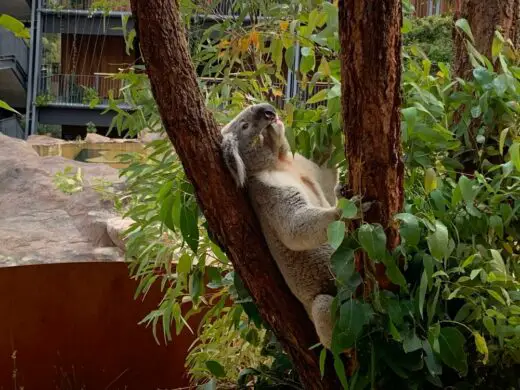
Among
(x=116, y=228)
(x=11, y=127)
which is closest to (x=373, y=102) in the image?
(x=116, y=228)

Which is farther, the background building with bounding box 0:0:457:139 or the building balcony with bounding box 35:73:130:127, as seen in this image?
the building balcony with bounding box 35:73:130:127

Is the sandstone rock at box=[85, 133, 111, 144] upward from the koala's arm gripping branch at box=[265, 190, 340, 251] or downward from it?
downward

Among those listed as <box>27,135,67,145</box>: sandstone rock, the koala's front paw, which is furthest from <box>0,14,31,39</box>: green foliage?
<box>27,135,67,145</box>: sandstone rock

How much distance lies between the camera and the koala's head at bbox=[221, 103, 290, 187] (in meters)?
1.81

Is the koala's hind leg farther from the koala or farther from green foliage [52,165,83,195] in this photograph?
green foliage [52,165,83,195]

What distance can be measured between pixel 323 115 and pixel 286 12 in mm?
438

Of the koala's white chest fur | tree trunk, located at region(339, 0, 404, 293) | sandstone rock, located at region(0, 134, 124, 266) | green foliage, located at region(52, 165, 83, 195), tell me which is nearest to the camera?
tree trunk, located at region(339, 0, 404, 293)

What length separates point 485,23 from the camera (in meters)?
1.80

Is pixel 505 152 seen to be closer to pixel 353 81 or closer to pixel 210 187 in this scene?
pixel 353 81

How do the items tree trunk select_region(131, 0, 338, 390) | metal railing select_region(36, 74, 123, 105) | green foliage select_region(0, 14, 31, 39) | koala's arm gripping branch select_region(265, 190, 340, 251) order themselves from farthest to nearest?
metal railing select_region(36, 74, 123, 105) < koala's arm gripping branch select_region(265, 190, 340, 251) < tree trunk select_region(131, 0, 338, 390) < green foliage select_region(0, 14, 31, 39)

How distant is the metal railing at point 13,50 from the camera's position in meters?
8.20

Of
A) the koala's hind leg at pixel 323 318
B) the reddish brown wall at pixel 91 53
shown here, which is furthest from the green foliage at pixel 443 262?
the reddish brown wall at pixel 91 53

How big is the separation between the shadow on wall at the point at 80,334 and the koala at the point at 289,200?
4.70 ft

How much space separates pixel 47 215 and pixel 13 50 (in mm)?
5080
